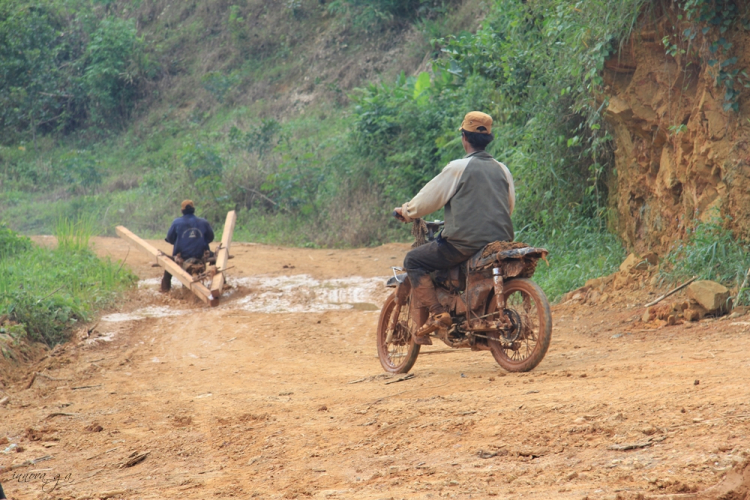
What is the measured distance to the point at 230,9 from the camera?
31.8 metres

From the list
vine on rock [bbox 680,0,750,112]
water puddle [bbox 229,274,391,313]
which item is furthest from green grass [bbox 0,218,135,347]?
vine on rock [bbox 680,0,750,112]

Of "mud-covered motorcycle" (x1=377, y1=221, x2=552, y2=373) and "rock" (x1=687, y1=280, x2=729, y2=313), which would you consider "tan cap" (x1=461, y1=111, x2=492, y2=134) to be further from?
"rock" (x1=687, y1=280, x2=729, y2=313)

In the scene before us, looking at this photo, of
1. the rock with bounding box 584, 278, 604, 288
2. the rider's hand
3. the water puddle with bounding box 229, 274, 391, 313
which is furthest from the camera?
the water puddle with bounding box 229, 274, 391, 313

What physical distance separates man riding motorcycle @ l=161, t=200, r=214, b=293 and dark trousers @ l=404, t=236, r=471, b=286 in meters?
6.63

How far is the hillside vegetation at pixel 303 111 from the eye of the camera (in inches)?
413

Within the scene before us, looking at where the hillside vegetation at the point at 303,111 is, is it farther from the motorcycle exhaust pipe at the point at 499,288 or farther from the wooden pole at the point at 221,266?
the wooden pole at the point at 221,266

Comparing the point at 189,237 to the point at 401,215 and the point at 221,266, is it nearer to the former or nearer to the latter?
the point at 221,266

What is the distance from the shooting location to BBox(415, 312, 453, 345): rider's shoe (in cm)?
575

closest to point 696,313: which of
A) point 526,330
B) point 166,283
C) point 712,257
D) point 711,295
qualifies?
point 711,295

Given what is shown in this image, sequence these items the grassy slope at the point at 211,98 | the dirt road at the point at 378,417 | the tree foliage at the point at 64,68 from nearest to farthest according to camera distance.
Answer: the dirt road at the point at 378,417, the grassy slope at the point at 211,98, the tree foliage at the point at 64,68

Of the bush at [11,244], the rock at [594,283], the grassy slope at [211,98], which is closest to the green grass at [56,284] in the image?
the bush at [11,244]

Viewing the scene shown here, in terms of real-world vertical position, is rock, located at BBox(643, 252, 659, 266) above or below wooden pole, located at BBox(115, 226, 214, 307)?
above

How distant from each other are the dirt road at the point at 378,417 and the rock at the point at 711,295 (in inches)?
9.7

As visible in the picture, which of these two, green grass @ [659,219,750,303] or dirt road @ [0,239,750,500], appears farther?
green grass @ [659,219,750,303]
